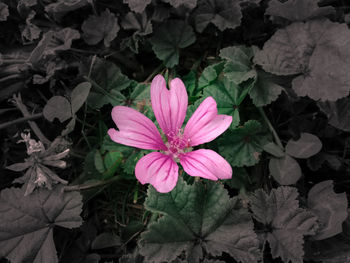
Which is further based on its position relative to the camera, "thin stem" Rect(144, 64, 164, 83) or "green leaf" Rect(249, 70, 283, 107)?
"thin stem" Rect(144, 64, 164, 83)

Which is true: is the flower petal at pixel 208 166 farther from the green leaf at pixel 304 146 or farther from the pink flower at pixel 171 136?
the green leaf at pixel 304 146

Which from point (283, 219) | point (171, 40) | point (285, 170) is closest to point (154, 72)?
point (171, 40)

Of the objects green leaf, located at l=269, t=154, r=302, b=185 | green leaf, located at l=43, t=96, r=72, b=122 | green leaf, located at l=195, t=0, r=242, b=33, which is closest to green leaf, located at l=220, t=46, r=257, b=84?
green leaf, located at l=195, t=0, r=242, b=33

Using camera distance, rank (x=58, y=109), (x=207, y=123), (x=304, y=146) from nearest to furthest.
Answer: (x=207, y=123), (x=304, y=146), (x=58, y=109)

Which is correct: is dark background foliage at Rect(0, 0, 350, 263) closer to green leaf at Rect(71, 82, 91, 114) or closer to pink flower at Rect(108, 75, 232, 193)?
green leaf at Rect(71, 82, 91, 114)

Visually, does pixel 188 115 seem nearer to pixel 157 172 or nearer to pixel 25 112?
pixel 157 172

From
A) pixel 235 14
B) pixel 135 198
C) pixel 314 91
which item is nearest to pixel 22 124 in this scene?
pixel 135 198

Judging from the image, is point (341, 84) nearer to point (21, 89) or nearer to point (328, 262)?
point (328, 262)
